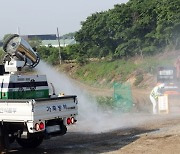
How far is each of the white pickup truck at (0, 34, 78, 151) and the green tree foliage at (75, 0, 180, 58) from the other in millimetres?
34065

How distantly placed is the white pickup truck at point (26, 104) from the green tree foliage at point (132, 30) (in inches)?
1341

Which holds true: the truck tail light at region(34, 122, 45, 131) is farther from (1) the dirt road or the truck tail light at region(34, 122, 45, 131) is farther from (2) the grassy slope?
(2) the grassy slope

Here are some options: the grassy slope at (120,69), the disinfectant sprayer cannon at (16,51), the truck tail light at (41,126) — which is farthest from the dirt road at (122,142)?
the grassy slope at (120,69)

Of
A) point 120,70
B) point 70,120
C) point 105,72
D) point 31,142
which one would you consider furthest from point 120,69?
point 70,120

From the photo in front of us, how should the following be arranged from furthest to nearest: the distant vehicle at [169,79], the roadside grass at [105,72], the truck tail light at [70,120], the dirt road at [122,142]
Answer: the roadside grass at [105,72]
the distant vehicle at [169,79]
the truck tail light at [70,120]
the dirt road at [122,142]

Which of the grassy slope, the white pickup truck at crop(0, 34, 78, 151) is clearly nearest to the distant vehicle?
the white pickup truck at crop(0, 34, 78, 151)

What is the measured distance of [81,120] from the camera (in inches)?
703

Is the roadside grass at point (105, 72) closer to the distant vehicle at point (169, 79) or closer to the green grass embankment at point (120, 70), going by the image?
the green grass embankment at point (120, 70)

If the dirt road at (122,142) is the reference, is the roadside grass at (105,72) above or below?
above

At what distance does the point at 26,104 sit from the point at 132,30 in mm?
40466

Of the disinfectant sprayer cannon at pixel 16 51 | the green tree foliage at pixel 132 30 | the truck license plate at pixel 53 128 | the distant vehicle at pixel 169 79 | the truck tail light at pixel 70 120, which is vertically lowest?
the truck license plate at pixel 53 128

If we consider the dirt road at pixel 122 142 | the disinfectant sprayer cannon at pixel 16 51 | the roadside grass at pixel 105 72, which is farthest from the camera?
the roadside grass at pixel 105 72

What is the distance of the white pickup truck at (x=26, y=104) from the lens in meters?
10.5

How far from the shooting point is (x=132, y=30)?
164 ft
